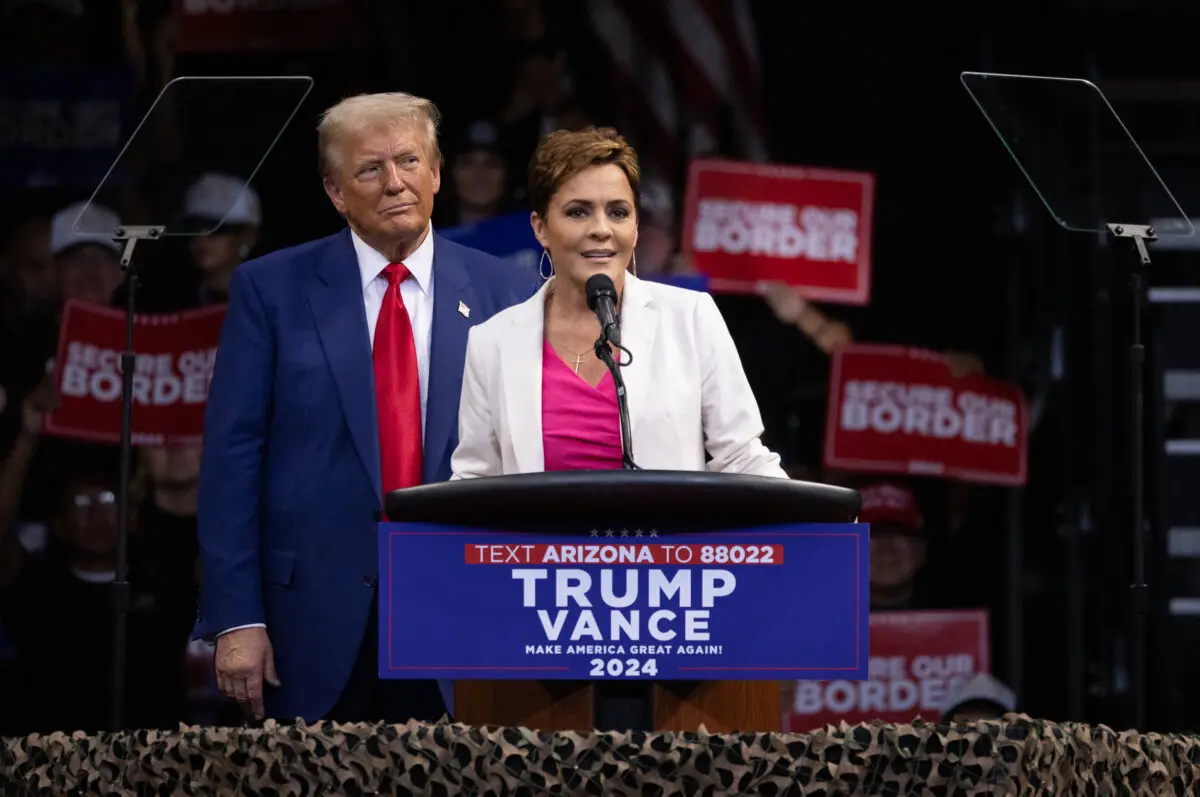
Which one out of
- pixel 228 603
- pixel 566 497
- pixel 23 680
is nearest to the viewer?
pixel 566 497

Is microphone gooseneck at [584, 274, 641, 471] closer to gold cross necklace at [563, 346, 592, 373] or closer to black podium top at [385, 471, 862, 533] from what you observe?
black podium top at [385, 471, 862, 533]

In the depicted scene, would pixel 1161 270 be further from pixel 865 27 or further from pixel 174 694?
pixel 174 694

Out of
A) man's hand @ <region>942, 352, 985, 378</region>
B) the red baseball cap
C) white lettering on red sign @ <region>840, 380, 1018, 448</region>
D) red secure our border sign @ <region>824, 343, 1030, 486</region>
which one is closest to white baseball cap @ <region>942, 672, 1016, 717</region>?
the red baseball cap

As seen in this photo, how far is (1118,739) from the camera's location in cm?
201

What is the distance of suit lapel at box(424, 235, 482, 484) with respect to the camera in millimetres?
2709

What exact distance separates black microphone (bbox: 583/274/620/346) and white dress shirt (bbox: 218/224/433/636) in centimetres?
64

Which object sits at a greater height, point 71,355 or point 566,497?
point 71,355

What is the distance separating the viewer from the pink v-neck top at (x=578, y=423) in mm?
2277

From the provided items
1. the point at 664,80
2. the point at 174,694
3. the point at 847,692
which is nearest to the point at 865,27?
the point at 664,80

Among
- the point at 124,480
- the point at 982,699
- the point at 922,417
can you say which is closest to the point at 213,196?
the point at 124,480

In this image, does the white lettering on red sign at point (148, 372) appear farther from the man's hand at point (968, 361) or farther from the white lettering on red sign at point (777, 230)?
the man's hand at point (968, 361)

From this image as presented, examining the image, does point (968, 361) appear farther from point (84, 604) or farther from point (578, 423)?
point (578, 423)

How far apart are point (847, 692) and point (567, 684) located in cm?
284

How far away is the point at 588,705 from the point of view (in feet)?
6.64
